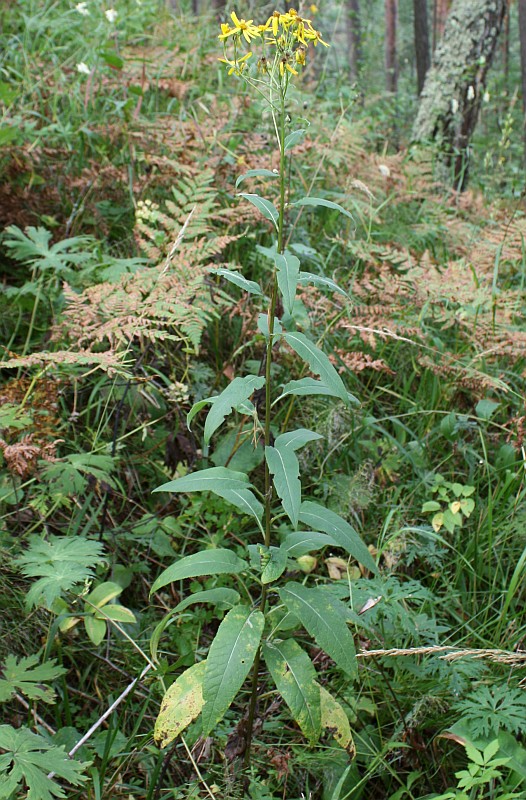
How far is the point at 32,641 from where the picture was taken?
199 centimetres

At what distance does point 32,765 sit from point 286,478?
2.71 feet

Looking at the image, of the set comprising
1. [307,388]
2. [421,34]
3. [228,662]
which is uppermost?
[421,34]

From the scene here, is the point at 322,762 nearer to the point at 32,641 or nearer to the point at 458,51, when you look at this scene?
the point at 32,641

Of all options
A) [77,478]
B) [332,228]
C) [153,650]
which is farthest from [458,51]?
[153,650]

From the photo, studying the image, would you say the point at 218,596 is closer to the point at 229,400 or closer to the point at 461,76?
the point at 229,400

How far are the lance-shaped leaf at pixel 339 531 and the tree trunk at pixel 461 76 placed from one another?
192 inches

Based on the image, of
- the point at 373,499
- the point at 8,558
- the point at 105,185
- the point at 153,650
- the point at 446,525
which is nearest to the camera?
the point at 153,650

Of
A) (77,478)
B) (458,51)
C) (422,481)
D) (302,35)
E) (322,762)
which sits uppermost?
(458,51)

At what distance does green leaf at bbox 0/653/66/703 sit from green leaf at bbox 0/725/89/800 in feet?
0.42

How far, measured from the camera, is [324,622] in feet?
5.04

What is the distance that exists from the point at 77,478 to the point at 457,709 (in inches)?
52.1

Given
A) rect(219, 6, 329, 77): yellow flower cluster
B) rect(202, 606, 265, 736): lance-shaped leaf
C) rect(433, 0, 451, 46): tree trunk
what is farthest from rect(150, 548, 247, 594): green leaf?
rect(433, 0, 451, 46): tree trunk

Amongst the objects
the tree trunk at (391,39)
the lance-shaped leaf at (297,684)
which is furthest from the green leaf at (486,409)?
the tree trunk at (391,39)

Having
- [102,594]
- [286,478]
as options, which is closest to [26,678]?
[102,594]
